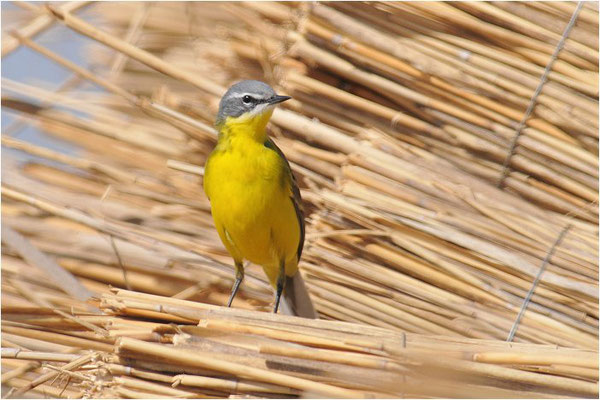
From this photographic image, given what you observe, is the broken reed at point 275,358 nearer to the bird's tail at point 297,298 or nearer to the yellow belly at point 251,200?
the yellow belly at point 251,200

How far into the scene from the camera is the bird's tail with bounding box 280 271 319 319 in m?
3.32

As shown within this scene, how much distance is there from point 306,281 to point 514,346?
1311mm

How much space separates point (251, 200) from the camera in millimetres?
3021

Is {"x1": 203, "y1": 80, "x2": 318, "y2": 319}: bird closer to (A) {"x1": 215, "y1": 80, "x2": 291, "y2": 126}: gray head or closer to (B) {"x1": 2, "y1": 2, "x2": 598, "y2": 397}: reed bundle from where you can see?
(A) {"x1": 215, "y1": 80, "x2": 291, "y2": 126}: gray head

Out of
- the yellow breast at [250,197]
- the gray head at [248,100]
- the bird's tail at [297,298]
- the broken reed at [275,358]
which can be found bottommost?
the broken reed at [275,358]

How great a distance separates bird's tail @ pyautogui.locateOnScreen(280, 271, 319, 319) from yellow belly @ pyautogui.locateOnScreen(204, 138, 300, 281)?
22cm

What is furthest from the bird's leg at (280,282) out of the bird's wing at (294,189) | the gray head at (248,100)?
the gray head at (248,100)

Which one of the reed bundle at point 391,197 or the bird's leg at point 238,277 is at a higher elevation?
the reed bundle at point 391,197

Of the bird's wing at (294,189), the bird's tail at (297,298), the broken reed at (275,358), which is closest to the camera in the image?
the broken reed at (275,358)

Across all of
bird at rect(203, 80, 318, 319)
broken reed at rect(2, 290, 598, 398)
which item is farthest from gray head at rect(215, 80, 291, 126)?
broken reed at rect(2, 290, 598, 398)

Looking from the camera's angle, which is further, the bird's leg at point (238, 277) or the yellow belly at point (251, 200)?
the bird's leg at point (238, 277)

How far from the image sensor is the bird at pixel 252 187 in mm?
Answer: 3029

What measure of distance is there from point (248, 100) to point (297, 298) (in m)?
0.74

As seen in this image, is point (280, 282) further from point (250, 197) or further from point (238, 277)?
point (250, 197)
